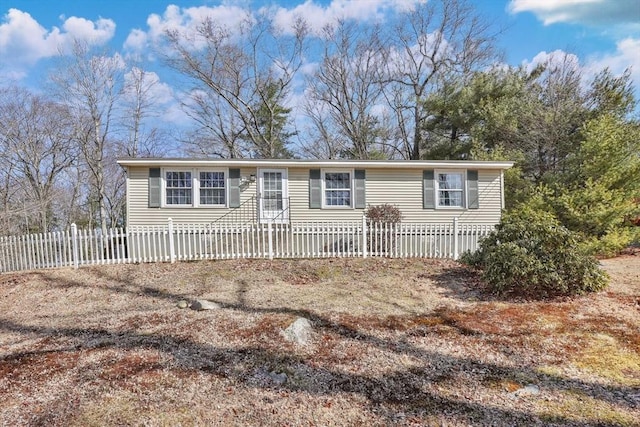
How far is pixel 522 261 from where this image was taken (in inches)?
234

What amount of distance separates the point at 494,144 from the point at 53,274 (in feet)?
57.6

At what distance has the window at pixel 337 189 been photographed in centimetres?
1207

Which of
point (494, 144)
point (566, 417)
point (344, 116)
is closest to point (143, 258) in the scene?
point (566, 417)

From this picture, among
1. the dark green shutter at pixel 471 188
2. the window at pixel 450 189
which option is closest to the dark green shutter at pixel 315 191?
the window at pixel 450 189

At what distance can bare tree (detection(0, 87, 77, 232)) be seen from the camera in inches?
767

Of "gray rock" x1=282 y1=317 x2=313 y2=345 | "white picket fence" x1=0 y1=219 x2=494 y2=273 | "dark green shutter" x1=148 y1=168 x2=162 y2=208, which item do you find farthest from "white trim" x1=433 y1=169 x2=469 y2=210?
"gray rock" x1=282 y1=317 x2=313 y2=345

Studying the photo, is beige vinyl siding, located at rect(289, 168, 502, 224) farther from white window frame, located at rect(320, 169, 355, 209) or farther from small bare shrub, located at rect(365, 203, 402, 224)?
small bare shrub, located at rect(365, 203, 402, 224)

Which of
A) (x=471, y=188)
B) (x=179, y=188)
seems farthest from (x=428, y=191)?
(x=179, y=188)

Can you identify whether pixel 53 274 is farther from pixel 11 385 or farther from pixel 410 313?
pixel 410 313

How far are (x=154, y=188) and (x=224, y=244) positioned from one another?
10.8 ft

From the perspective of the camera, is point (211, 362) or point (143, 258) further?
point (143, 258)

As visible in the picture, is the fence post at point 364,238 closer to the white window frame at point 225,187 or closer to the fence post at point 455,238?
the fence post at point 455,238

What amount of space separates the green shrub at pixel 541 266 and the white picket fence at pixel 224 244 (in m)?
2.70

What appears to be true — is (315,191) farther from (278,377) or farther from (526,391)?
(526,391)
